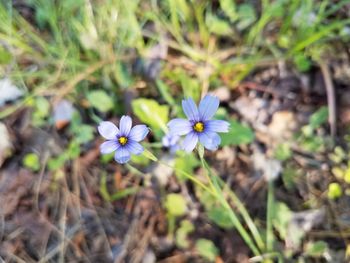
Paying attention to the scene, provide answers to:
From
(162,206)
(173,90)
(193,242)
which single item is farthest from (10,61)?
(193,242)

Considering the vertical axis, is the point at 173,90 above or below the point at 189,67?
below

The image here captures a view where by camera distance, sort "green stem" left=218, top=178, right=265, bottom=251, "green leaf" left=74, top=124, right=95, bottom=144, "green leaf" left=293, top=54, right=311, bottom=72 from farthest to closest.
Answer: "green leaf" left=293, top=54, right=311, bottom=72 < "green leaf" left=74, top=124, right=95, bottom=144 < "green stem" left=218, top=178, right=265, bottom=251

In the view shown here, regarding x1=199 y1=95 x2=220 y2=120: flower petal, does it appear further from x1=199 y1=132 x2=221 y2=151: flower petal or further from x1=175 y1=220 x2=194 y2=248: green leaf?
x1=175 y1=220 x2=194 y2=248: green leaf

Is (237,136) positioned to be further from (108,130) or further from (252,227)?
(108,130)

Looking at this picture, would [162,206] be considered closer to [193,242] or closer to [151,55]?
[193,242]

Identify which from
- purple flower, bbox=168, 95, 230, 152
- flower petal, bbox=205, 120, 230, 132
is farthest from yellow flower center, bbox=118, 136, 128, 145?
flower petal, bbox=205, 120, 230, 132
